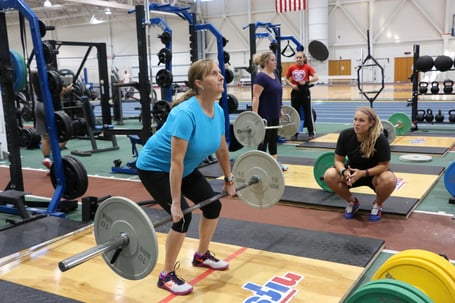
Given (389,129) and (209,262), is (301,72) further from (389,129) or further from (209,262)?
(209,262)

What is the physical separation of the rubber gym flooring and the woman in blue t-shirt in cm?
30

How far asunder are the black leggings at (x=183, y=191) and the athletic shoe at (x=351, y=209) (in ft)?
4.87

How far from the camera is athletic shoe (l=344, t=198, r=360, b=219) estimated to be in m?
3.54

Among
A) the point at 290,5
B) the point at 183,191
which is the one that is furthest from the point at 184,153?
the point at 290,5

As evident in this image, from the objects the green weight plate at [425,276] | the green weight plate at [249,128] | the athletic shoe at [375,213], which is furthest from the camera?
the green weight plate at [249,128]

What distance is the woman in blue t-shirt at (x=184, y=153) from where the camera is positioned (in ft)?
6.89

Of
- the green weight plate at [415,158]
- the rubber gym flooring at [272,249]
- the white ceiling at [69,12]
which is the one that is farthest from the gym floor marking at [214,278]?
the white ceiling at [69,12]

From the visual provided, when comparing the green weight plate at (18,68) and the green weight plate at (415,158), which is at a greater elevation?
the green weight plate at (18,68)

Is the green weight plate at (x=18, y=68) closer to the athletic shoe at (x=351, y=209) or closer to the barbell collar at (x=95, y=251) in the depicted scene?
the barbell collar at (x=95, y=251)

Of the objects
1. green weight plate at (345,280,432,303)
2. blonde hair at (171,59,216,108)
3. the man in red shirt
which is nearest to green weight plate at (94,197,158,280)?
blonde hair at (171,59,216,108)

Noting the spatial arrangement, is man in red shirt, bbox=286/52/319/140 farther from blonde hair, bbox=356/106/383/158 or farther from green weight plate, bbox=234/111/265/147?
blonde hair, bbox=356/106/383/158

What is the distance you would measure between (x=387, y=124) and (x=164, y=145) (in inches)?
159

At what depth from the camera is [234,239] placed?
3.13 m

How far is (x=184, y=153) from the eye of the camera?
82.7 inches
